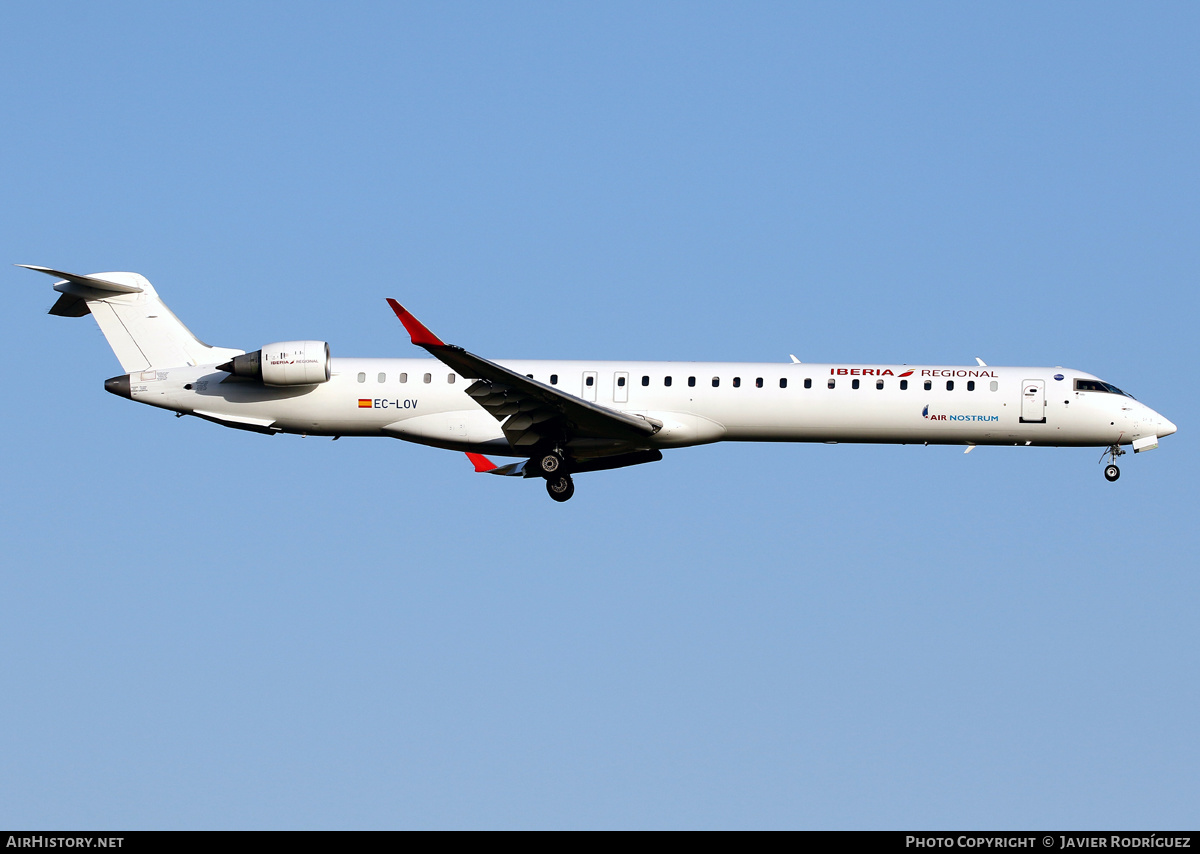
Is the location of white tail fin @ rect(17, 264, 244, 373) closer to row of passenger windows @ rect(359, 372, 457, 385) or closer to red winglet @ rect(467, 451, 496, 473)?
row of passenger windows @ rect(359, 372, 457, 385)

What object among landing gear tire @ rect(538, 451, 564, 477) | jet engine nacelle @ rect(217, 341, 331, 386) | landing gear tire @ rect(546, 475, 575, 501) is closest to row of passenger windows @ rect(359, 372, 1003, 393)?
jet engine nacelle @ rect(217, 341, 331, 386)

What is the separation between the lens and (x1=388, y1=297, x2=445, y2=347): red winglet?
26.8 metres

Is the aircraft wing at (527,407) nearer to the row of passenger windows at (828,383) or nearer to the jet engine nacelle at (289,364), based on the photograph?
the row of passenger windows at (828,383)

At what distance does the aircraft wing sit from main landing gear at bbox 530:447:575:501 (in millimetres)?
495

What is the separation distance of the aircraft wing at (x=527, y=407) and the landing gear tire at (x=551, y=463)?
476mm

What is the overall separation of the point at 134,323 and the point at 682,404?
12.8 metres

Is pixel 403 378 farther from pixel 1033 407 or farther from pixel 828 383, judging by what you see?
pixel 1033 407

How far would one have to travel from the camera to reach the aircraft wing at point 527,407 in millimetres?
27156

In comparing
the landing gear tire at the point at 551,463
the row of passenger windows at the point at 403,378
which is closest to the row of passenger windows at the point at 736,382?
the row of passenger windows at the point at 403,378

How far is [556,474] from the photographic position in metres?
30.9
